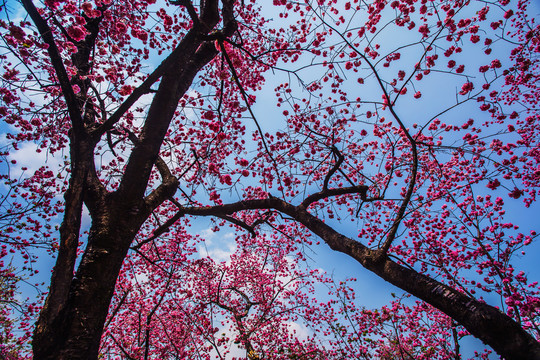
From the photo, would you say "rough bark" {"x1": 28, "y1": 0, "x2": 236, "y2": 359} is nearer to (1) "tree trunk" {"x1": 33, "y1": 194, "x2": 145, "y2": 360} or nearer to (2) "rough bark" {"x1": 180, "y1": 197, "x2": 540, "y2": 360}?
(1) "tree trunk" {"x1": 33, "y1": 194, "x2": 145, "y2": 360}

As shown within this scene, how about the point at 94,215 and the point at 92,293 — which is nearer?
the point at 92,293

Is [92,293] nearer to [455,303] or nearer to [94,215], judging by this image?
[94,215]

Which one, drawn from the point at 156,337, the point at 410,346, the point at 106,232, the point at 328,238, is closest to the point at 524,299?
the point at 410,346

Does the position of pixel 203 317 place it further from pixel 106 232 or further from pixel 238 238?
pixel 106 232

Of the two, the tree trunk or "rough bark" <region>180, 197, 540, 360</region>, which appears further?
the tree trunk

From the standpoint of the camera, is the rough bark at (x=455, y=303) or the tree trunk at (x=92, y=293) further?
the tree trunk at (x=92, y=293)

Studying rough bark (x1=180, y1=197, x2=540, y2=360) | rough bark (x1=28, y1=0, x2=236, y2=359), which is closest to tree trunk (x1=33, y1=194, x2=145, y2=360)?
rough bark (x1=28, y1=0, x2=236, y2=359)

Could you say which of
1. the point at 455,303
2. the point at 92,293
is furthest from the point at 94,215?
the point at 455,303

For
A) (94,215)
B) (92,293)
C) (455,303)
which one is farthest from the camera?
(94,215)

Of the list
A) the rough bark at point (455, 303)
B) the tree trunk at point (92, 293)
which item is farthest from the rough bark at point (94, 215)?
the rough bark at point (455, 303)

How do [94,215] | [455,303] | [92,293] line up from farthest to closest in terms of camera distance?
[94,215] → [92,293] → [455,303]

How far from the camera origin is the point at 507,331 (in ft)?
5.37

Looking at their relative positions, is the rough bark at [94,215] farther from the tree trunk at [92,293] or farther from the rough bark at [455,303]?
the rough bark at [455,303]

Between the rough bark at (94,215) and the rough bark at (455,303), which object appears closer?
the rough bark at (455,303)
